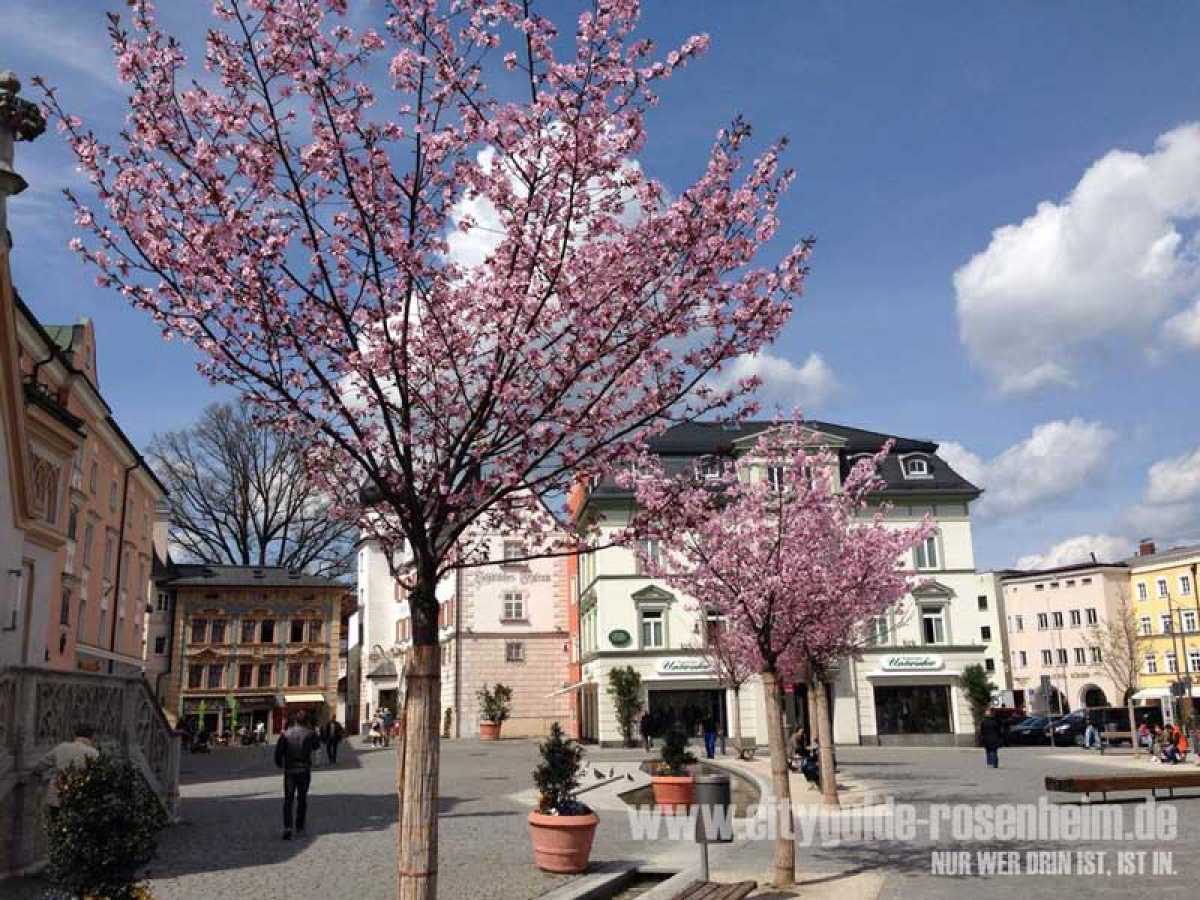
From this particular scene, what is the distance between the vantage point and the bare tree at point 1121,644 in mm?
68688

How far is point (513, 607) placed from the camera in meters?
54.8

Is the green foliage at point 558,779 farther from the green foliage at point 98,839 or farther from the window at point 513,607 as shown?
the window at point 513,607

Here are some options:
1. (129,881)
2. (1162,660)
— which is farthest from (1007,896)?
(1162,660)

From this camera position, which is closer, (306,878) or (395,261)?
(395,261)

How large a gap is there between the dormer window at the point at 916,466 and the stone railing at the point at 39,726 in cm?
3950

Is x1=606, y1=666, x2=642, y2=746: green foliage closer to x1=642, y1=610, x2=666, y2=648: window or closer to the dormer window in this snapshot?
x1=642, y1=610, x2=666, y2=648: window

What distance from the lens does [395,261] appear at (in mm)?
6613

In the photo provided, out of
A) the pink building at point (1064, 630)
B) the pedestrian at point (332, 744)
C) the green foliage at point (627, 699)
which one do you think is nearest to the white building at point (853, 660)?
the green foliage at point (627, 699)

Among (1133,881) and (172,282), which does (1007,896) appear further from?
(172,282)

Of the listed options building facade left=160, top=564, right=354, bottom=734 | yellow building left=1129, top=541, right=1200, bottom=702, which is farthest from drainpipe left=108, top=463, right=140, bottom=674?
yellow building left=1129, top=541, right=1200, bottom=702

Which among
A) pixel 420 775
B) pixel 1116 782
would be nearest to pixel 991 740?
pixel 1116 782

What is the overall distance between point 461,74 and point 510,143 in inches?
20.7

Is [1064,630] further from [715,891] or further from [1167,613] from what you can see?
[715,891]

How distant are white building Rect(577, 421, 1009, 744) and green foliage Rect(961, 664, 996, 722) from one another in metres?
0.61
